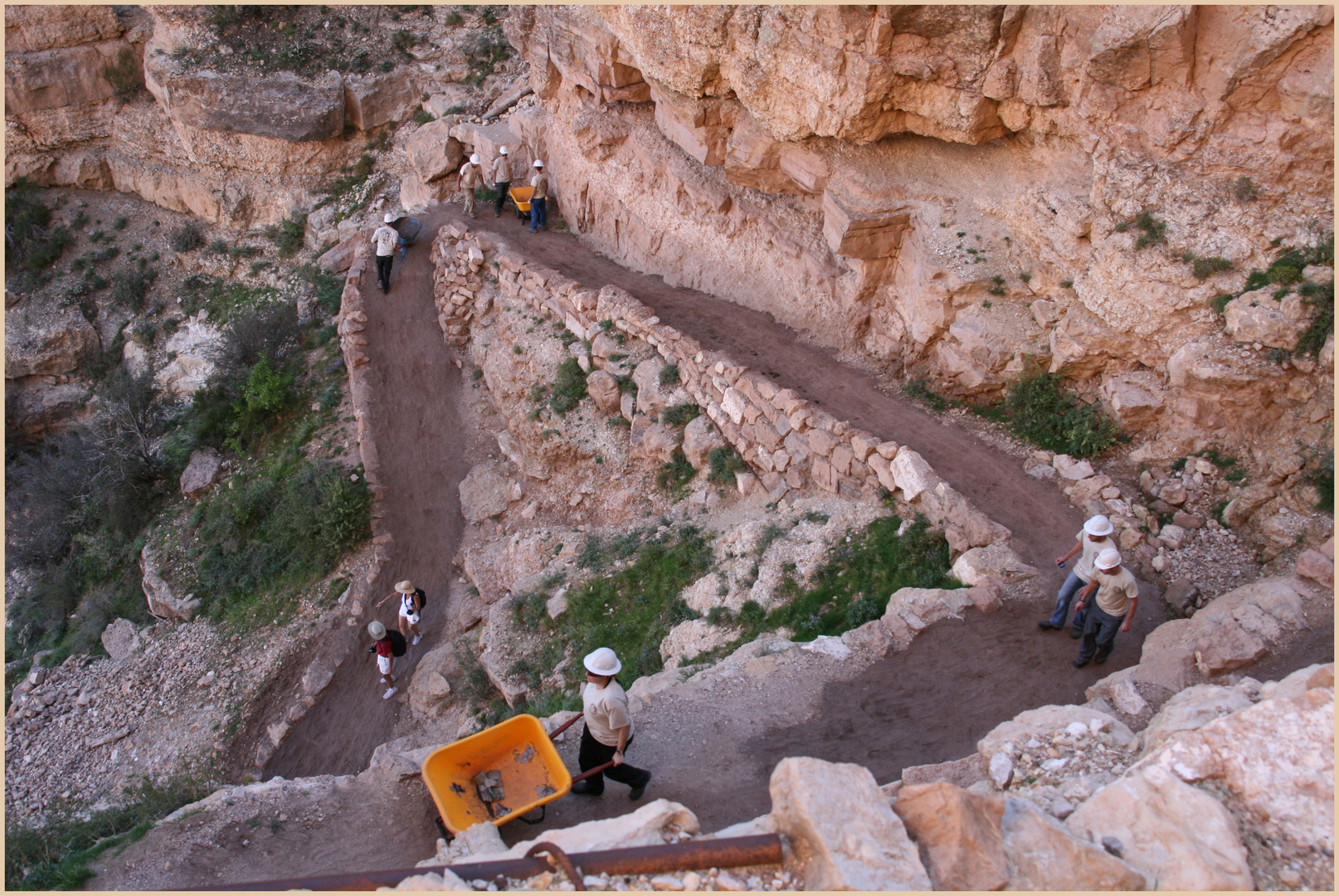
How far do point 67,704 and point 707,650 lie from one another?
31.9ft

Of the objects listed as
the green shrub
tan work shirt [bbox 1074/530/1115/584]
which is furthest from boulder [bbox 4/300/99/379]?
tan work shirt [bbox 1074/530/1115/584]

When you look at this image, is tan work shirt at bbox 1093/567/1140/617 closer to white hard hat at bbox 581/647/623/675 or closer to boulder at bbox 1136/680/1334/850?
boulder at bbox 1136/680/1334/850

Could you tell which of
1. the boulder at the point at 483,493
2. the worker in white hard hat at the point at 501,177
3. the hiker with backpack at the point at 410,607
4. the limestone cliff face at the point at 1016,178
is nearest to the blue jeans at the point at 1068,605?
the limestone cliff face at the point at 1016,178

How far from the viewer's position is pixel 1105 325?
838 cm

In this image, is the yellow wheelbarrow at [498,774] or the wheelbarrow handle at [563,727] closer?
the yellow wheelbarrow at [498,774]

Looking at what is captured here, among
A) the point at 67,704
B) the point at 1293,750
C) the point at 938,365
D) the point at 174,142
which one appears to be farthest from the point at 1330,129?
the point at 174,142

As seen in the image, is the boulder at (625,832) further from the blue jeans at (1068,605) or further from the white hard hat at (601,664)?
the blue jeans at (1068,605)

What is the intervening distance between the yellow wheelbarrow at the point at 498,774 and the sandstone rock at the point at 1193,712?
3561 mm

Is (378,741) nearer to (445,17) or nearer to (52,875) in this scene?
(52,875)

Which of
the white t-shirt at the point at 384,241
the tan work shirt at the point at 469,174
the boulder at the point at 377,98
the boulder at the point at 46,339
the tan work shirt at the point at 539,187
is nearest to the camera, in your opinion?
the white t-shirt at the point at 384,241

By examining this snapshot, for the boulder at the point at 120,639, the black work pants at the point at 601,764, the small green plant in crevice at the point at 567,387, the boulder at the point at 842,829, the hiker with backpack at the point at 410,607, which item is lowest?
the boulder at the point at 120,639

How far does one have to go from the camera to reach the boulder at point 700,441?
34.7 feet

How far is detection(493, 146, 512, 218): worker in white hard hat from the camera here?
1605 centimetres

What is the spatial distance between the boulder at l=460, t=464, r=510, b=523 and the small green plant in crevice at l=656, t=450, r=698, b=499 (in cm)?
296
